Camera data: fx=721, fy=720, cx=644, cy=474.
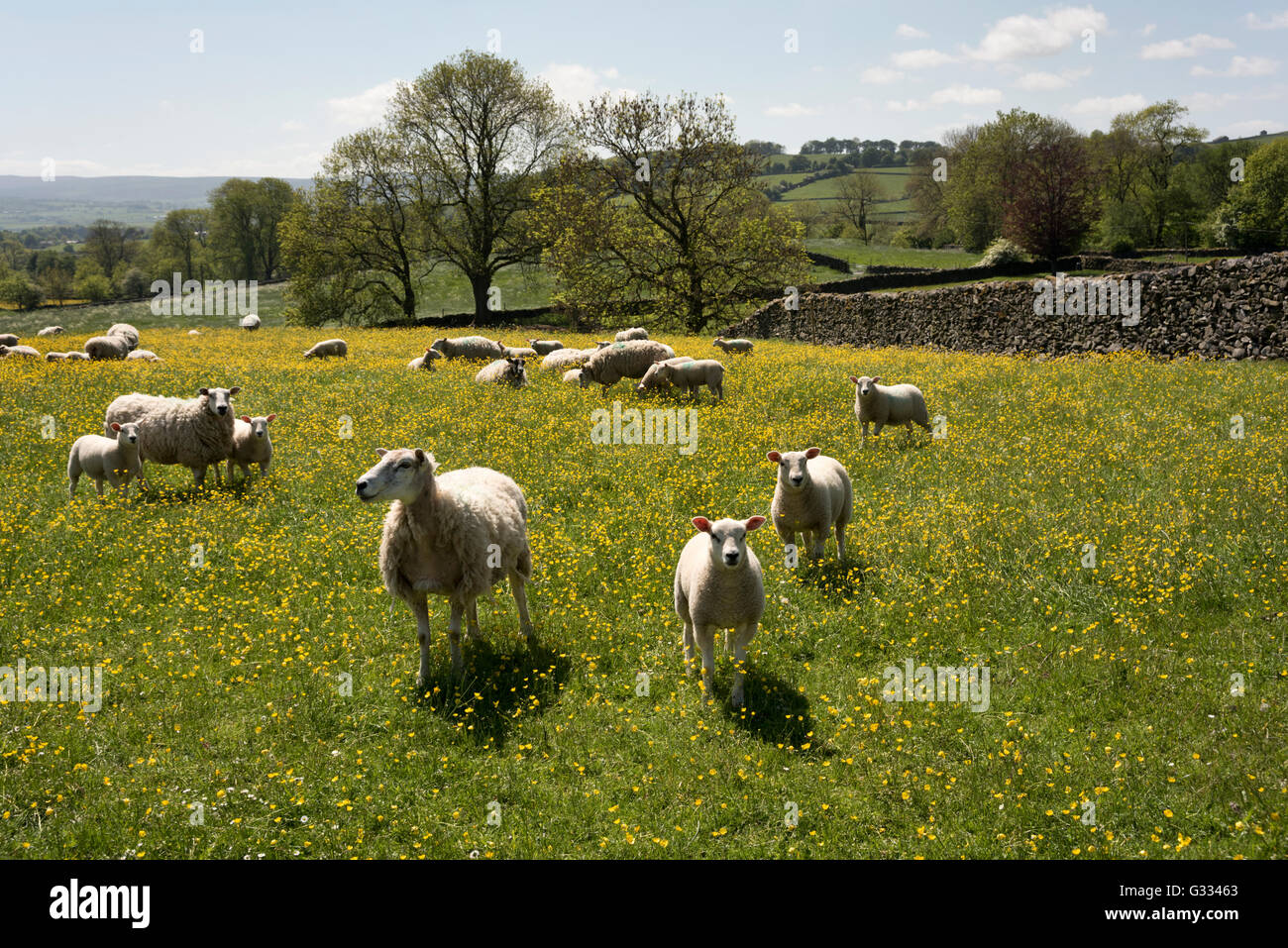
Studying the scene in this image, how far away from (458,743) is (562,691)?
46.4 inches

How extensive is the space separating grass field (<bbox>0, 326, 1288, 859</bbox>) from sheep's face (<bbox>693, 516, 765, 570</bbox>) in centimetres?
141

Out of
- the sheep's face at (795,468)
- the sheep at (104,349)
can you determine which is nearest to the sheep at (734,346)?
the sheep's face at (795,468)

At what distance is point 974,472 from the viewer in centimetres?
1255

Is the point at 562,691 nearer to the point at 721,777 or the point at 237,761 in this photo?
the point at 721,777

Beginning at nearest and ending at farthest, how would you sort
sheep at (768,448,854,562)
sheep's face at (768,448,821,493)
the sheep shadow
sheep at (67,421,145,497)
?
the sheep shadow < sheep's face at (768,448,821,493) < sheep at (768,448,854,562) < sheep at (67,421,145,497)

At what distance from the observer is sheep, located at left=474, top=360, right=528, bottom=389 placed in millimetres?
21797

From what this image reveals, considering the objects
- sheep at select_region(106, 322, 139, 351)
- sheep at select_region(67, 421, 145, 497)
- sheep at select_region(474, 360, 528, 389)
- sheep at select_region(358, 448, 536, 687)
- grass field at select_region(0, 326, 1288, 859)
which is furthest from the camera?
sheep at select_region(106, 322, 139, 351)

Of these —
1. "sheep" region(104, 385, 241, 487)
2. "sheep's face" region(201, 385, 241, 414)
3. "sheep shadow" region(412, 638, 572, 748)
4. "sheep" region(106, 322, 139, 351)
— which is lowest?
"sheep shadow" region(412, 638, 572, 748)

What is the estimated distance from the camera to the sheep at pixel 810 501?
9.23 meters

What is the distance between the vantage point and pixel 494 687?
7.40 metres

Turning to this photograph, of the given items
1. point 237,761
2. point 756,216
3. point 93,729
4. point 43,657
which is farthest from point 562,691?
point 756,216

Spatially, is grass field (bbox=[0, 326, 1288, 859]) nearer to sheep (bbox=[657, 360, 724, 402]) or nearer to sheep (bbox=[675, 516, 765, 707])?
sheep (bbox=[675, 516, 765, 707])

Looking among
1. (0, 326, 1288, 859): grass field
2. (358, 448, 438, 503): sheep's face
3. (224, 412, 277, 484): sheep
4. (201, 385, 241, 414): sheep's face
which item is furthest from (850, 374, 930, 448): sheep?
(201, 385, 241, 414): sheep's face

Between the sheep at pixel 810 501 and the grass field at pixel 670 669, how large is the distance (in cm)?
49
